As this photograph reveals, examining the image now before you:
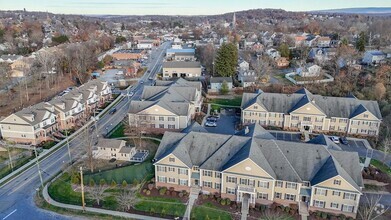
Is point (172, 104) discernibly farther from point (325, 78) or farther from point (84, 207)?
point (325, 78)

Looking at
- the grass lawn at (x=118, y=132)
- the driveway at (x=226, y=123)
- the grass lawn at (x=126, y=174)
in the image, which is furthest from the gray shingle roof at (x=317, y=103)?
the grass lawn at (x=126, y=174)

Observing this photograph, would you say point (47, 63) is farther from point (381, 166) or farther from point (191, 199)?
point (381, 166)

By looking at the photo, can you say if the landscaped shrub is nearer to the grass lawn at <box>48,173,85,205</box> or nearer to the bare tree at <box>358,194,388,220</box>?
the grass lawn at <box>48,173,85,205</box>

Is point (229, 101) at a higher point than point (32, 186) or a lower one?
higher

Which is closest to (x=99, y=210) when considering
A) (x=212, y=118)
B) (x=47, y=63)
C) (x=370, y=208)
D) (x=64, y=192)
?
(x=64, y=192)

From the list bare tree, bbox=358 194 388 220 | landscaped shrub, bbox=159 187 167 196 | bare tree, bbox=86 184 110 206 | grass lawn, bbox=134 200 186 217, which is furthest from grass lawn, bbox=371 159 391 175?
bare tree, bbox=86 184 110 206
